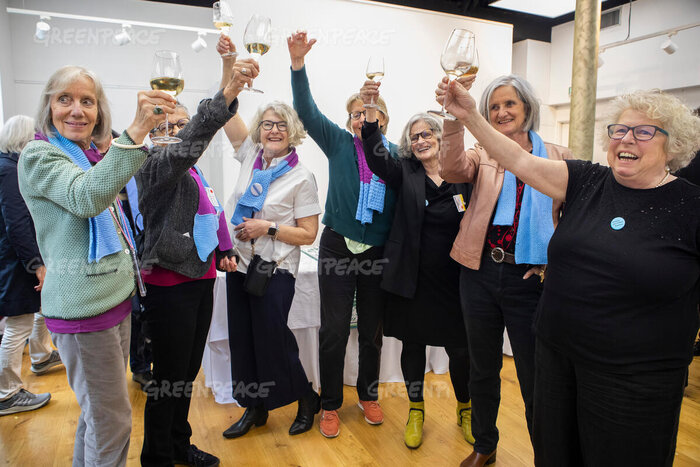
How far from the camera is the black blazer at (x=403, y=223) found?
2.17m

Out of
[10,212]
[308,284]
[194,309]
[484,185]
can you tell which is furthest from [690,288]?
[10,212]

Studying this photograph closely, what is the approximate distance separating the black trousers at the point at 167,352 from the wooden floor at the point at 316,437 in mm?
461

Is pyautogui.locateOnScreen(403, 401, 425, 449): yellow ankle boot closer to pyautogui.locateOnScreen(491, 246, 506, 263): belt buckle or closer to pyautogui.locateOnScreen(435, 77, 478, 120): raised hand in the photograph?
pyautogui.locateOnScreen(491, 246, 506, 263): belt buckle

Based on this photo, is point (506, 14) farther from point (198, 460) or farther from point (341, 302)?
point (198, 460)

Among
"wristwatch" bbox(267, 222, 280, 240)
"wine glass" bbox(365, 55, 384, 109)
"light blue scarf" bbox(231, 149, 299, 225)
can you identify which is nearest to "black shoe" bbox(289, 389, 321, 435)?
"wristwatch" bbox(267, 222, 280, 240)

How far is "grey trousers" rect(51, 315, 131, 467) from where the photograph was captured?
132 centimetres

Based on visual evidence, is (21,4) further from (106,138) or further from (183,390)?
(183,390)

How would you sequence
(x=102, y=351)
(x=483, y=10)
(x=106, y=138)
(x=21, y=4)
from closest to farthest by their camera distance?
(x=102, y=351) → (x=106, y=138) → (x=21, y=4) → (x=483, y=10)

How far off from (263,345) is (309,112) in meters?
1.18

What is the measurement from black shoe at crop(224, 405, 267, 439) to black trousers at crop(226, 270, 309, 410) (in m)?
0.07

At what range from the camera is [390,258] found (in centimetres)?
222

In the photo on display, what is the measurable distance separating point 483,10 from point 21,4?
5270mm

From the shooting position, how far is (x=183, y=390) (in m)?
→ 1.79

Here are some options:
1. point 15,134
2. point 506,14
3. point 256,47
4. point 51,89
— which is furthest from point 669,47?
point 15,134
